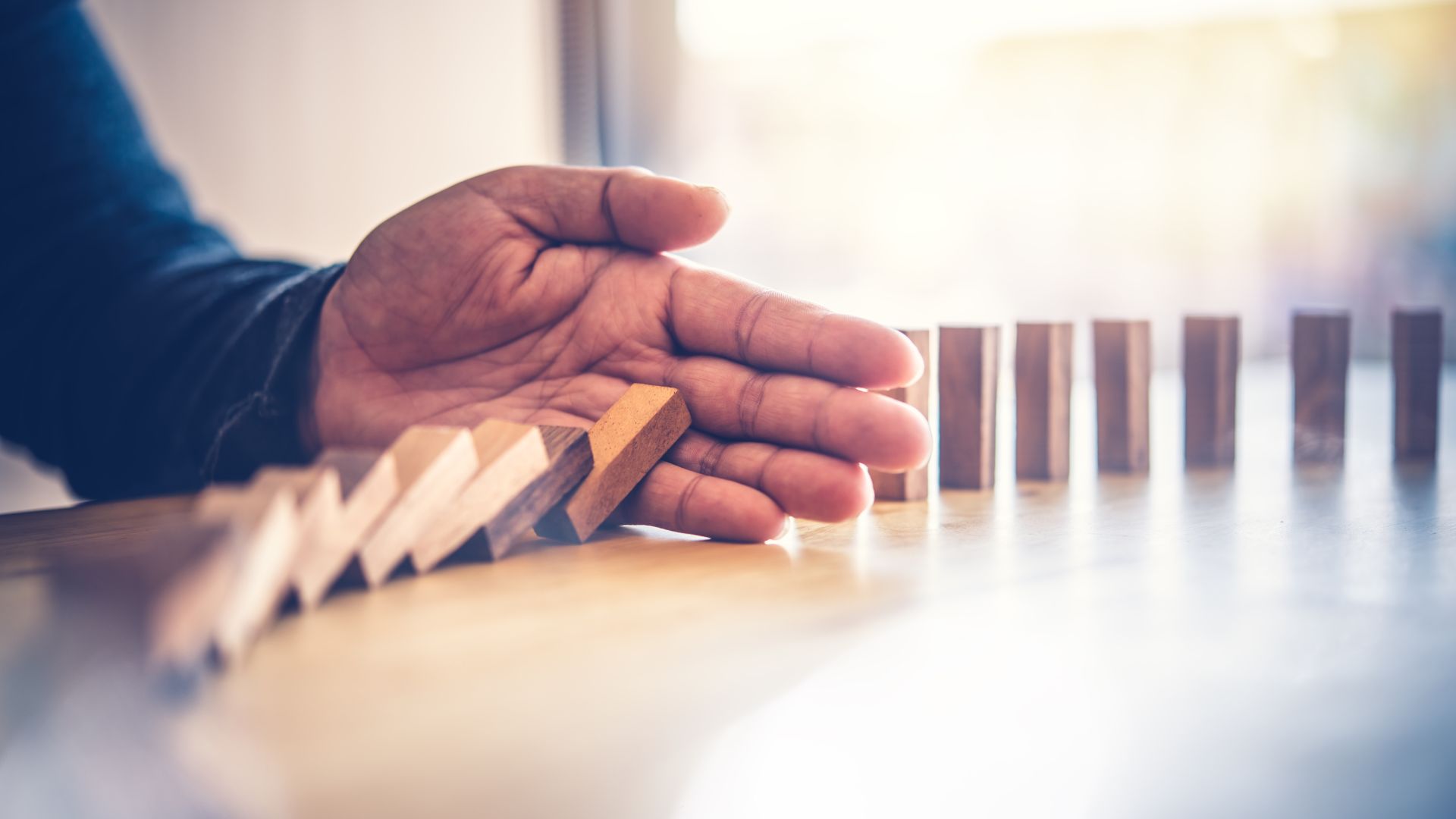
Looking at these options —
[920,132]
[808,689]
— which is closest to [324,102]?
[920,132]

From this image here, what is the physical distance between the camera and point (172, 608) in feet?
1.36

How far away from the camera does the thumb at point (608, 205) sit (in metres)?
0.93

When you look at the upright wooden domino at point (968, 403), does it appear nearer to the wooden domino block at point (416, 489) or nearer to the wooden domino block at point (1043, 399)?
the wooden domino block at point (1043, 399)

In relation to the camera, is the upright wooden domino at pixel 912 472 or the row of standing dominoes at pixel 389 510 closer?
the row of standing dominoes at pixel 389 510

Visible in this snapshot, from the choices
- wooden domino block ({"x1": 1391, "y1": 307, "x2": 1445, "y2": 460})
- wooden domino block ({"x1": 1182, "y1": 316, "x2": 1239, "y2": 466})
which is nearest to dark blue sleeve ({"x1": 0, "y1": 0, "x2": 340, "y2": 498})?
wooden domino block ({"x1": 1182, "y1": 316, "x2": 1239, "y2": 466})

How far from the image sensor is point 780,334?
907 mm

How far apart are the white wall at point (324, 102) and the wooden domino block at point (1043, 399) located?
2.13 meters

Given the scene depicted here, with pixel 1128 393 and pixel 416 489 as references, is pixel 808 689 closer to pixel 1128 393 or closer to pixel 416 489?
pixel 416 489

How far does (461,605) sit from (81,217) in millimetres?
1154

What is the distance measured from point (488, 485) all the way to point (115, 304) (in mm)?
834

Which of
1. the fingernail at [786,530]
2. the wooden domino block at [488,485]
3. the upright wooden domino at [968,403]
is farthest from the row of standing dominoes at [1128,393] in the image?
the wooden domino block at [488,485]

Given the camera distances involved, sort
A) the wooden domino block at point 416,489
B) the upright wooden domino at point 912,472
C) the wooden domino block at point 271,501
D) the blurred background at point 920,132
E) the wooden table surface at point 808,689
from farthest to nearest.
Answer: the blurred background at point 920,132 < the upright wooden domino at point 912,472 < the wooden domino block at point 416,489 < the wooden domino block at point 271,501 < the wooden table surface at point 808,689

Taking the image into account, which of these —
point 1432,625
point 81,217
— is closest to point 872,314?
point 81,217

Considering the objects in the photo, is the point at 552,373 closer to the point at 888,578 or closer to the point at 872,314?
the point at 888,578
